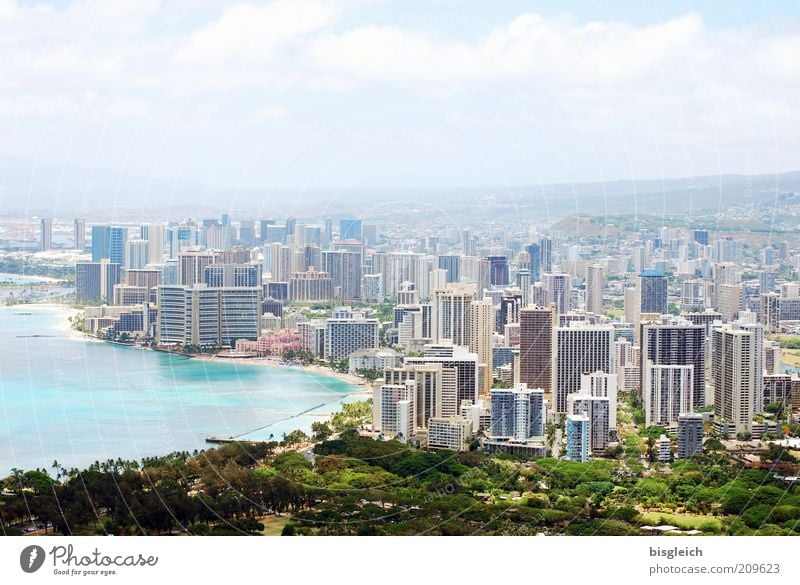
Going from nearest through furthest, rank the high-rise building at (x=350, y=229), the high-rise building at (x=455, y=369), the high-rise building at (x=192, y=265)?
the high-rise building at (x=455, y=369)
the high-rise building at (x=350, y=229)
the high-rise building at (x=192, y=265)

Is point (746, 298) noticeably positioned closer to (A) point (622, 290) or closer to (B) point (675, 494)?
(A) point (622, 290)

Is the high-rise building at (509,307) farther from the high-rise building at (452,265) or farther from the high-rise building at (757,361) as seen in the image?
the high-rise building at (757,361)

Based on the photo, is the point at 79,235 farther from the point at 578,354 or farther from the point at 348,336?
the point at 578,354

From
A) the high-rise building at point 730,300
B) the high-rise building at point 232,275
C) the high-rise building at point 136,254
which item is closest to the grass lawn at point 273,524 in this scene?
the high-rise building at point 730,300

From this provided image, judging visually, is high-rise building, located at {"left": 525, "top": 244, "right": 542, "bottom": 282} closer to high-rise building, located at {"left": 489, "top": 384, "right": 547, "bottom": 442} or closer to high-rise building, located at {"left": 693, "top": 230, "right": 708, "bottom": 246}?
high-rise building, located at {"left": 693, "top": 230, "right": 708, "bottom": 246}

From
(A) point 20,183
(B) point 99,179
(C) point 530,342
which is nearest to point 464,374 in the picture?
(C) point 530,342

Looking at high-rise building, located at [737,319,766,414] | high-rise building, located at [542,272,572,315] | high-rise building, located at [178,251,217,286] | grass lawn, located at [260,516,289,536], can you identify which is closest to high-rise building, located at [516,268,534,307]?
high-rise building, located at [542,272,572,315]

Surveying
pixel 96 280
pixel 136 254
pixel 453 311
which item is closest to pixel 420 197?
pixel 453 311
